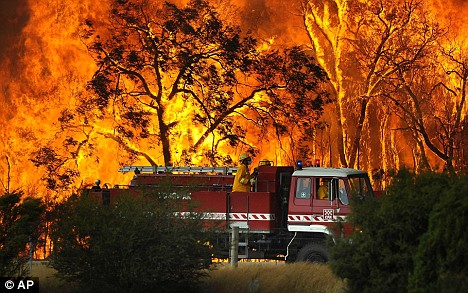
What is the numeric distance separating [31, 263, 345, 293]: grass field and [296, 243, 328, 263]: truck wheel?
7.61 ft

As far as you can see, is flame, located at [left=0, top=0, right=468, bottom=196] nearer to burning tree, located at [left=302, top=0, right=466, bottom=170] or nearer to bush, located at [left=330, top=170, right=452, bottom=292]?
burning tree, located at [left=302, top=0, right=466, bottom=170]

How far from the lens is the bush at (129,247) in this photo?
18.0 meters

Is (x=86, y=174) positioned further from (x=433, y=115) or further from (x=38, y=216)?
(x=38, y=216)

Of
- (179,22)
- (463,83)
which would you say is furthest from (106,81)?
(463,83)

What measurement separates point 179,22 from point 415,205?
20276 millimetres

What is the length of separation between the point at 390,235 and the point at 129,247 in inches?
190

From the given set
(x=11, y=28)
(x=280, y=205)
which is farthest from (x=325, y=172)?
(x=11, y=28)

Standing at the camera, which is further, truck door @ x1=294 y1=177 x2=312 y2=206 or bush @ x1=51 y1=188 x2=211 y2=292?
truck door @ x1=294 y1=177 x2=312 y2=206

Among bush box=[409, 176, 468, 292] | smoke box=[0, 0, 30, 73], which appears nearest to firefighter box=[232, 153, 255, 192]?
bush box=[409, 176, 468, 292]

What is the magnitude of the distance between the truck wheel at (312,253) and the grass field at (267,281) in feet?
7.61

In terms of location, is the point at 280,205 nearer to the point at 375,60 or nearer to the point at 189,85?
the point at 189,85

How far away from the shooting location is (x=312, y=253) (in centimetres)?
2230

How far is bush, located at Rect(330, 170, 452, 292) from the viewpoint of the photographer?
14.9 metres

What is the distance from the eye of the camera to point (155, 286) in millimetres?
18297
